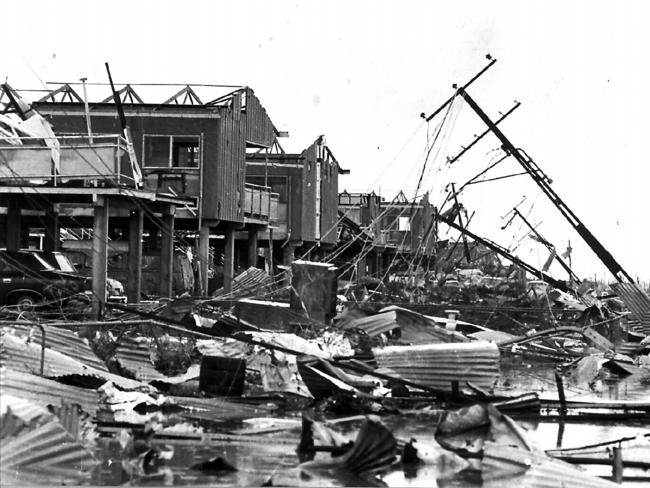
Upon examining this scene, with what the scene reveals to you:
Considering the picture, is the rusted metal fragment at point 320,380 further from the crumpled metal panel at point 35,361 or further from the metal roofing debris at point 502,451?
the metal roofing debris at point 502,451

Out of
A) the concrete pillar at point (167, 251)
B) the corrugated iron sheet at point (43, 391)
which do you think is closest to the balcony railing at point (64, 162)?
the concrete pillar at point (167, 251)

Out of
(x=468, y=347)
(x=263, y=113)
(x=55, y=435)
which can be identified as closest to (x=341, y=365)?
(x=468, y=347)

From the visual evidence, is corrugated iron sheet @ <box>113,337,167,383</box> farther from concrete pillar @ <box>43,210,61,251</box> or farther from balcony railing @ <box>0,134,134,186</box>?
concrete pillar @ <box>43,210,61,251</box>

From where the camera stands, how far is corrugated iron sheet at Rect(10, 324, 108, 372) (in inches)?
555

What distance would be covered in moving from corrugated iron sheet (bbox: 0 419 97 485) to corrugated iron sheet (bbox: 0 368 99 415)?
4.29ft

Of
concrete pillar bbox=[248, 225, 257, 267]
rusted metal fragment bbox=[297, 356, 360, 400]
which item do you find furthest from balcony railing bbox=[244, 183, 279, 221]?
rusted metal fragment bbox=[297, 356, 360, 400]

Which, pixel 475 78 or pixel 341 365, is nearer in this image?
pixel 341 365

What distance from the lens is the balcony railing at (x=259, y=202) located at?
4197 cm

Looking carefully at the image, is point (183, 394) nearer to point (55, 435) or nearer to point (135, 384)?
point (135, 384)

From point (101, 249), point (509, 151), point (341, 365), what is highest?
point (509, 151)

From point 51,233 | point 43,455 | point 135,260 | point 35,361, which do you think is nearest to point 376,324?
point 35,361

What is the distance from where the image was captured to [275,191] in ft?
164

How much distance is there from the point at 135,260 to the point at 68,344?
47.6 feet

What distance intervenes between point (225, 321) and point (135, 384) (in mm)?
3867
